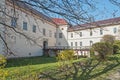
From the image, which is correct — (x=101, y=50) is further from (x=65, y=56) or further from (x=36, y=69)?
(x=36, y=69)

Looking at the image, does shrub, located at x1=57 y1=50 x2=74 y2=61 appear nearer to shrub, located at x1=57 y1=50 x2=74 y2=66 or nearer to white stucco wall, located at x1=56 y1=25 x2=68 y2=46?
shrub, located at x1=57 y1=50 x2=74 y2=66

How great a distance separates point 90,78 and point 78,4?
16.9 ft

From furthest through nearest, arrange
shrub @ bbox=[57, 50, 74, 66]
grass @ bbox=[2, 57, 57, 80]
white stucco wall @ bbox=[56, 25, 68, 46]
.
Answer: white stucco wall @ bbox=[56, 25, 68, 46]
shrub @ bbox=[57, 50, 74, 66]
grass @ bbox=[2, 57, 57, 80]

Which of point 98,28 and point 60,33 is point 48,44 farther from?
point 98,28

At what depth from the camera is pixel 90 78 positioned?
9.03 m

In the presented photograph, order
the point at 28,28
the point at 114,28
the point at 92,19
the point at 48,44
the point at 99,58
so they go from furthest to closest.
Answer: the point at 114,28 → the point at 48,44 → the point at 28,28 → the point at 99,58 → the point at 92,19

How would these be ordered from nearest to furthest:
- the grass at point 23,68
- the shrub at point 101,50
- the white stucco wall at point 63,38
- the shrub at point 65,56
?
1. the grass at point 23,68
2. the shrub at point 65,56
3. the shrub at point 101,50
4. the white stucco wall at point 63,38

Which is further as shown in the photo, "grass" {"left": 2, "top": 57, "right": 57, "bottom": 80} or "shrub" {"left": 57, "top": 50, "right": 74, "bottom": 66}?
"shrub" {"left": 57, "top": 50, "right": 74, "bottom": 66}

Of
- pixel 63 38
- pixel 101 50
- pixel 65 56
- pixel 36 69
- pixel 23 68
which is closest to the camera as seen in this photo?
pixel 36 69

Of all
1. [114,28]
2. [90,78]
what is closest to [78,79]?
[90,78]

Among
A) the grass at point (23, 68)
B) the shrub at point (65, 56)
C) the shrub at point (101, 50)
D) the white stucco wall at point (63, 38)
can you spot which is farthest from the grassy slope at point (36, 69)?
the white stucco wall at point (63, 38)

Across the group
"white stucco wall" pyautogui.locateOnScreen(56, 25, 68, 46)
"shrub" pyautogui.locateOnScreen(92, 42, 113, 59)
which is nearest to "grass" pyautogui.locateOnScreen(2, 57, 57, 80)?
"shrub" pyautogui.locateOnScreen(92, 42, 113, 59)

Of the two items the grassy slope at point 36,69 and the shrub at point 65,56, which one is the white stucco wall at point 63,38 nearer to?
the grassy slope at point 36,69

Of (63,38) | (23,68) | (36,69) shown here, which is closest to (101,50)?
(36,69)
